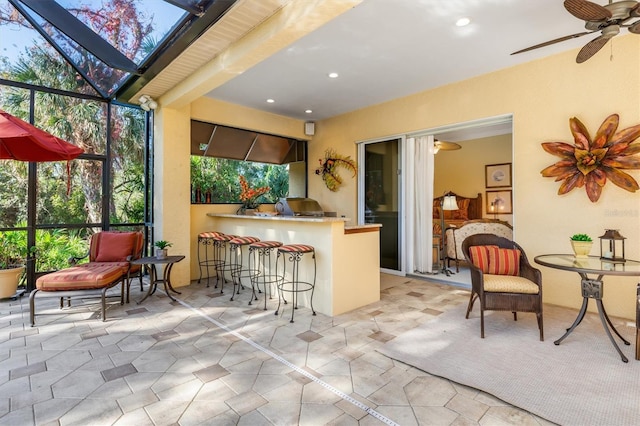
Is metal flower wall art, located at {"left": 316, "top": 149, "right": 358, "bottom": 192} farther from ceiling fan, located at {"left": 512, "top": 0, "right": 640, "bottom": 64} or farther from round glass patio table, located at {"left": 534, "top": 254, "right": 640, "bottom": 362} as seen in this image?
ceiling fan, located at {"left": 512, "top": 0, "right": 640, "bottom": 64}

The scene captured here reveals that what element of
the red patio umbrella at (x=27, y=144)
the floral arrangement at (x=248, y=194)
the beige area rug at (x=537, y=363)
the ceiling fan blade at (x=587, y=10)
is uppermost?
the ceiling fan blade at (x=587, y=10)

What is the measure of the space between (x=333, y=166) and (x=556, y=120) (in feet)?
12.1

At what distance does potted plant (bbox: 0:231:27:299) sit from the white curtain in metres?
5.81

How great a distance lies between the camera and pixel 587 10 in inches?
89.5

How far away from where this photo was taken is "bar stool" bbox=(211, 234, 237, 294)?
4705 millimetres

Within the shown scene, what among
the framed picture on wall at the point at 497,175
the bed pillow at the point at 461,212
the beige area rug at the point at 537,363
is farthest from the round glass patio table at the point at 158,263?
the framed picture on wall at the point at 497,175

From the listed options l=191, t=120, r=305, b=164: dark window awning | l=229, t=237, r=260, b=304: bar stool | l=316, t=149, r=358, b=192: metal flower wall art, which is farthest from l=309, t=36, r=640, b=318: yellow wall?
l=229, t=237, r=260, b=304: bar stool

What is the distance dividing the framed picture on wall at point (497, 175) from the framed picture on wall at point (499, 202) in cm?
17

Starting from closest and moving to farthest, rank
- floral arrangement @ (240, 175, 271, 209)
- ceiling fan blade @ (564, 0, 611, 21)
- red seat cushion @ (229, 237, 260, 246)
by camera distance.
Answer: ceiling fan blade @ (564, 0, 611, 21) < red seat cushion @ (229, 237, 260, 246) < floral arrangement @ (240, 175, 271, 209)

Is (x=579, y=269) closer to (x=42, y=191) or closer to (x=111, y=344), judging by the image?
(x=111, y=344)

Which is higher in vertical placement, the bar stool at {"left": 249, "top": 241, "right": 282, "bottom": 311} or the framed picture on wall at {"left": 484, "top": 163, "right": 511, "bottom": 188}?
→ the framed picture on wall at {"left": 484, "top": 163, "right": 511, "bottom": 188}

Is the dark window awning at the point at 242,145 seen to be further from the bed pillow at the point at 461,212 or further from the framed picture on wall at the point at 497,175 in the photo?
the framed picture on wall at the point at 497,175

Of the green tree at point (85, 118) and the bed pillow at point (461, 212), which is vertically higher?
the green tree at point (85, 118)

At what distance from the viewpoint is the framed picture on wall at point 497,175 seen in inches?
287
